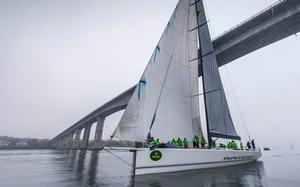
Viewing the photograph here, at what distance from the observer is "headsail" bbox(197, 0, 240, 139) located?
446 inches

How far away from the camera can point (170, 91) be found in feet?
31.8

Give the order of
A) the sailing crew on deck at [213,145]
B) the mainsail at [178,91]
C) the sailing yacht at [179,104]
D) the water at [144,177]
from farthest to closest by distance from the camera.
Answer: the sailing crew on deck at [213,145] → the mainsail at [178,91] → the sailing yacht at [179,104] → the water at [144,177]

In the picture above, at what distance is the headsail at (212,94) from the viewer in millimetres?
11320

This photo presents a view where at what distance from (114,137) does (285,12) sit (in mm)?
20624

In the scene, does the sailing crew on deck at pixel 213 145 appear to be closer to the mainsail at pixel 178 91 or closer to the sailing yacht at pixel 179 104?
the sailing yacht at pixel 179 104

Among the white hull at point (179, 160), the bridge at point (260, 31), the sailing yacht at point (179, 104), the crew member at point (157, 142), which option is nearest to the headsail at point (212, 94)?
the sailing yacht at point (179, 104)

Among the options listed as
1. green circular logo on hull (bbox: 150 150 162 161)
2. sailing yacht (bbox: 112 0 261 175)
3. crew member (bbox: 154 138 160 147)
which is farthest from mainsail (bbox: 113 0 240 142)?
green circular logo on hull (bbox: 150 150 162 161)

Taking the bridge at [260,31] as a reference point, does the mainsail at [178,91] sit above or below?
below

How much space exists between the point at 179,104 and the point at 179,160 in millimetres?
3346

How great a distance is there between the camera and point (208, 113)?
446 inches

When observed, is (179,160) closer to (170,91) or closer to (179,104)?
(179,104)

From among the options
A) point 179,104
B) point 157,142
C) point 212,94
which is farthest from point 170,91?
point 212,94

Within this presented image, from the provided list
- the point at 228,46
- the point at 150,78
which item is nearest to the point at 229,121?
the point at 150,78

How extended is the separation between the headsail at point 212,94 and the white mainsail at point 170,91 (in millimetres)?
656
